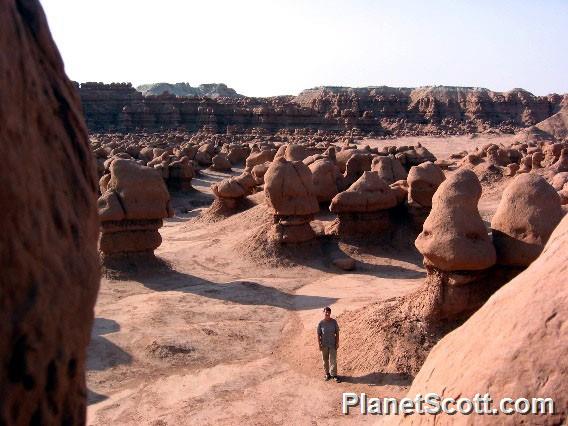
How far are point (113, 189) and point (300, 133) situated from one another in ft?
122

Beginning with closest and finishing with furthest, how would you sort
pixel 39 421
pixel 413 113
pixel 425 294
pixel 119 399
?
pixel 39 421 → pixel 119 399 → pixel 425 294 → pixel 413 113

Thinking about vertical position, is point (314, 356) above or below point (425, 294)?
below

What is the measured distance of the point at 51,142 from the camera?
245cm

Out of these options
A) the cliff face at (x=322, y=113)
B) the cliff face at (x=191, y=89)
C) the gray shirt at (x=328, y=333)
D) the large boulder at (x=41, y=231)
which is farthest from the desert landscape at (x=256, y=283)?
the cliff face at (x=191, y=89)

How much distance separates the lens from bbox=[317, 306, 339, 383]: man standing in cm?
714

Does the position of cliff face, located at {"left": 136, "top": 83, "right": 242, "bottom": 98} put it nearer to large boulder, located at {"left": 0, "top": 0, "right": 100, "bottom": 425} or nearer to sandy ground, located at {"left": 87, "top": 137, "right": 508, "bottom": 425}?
sandy ground, located at {"left": 87, "top": 137, "right": 508, "bottom": 425}

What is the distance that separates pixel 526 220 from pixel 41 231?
593cm

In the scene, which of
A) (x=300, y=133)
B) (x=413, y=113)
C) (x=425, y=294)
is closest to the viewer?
(x=425, y=294)

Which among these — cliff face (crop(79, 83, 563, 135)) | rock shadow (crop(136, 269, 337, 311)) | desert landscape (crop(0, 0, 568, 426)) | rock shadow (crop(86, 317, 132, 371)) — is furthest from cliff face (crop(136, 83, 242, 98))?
rock shadow (crop(86, 317, 132, 371))

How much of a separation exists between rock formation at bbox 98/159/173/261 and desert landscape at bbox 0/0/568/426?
0.04 m

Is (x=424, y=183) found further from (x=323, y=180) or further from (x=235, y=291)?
(x=235, y=291)

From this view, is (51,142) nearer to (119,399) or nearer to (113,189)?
(119,399)

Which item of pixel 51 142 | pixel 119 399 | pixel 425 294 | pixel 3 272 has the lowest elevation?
pixel 119 399

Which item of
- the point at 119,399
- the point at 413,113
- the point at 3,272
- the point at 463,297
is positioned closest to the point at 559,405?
the point at 3,272
